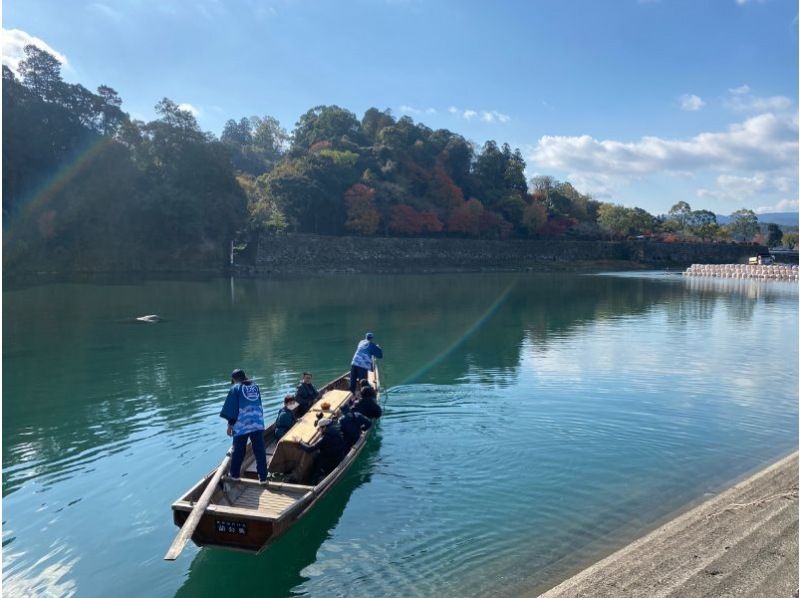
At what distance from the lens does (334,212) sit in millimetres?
79125

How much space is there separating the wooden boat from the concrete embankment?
259 feet

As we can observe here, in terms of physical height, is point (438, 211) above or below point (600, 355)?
above

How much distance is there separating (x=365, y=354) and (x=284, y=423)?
418cm

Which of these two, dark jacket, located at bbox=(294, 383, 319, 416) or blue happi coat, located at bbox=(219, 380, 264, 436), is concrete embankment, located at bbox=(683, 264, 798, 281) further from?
blue happi coat, located at bbox=(219, 380, 264, 436)

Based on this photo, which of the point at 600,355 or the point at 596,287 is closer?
the point at 600,355

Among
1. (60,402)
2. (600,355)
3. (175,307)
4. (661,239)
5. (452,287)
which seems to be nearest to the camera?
(60,402)

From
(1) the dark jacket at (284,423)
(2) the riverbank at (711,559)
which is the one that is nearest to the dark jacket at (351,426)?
(1) the dark jacket at (284,423)

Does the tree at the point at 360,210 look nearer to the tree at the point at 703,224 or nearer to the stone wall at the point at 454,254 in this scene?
the stone wall at the point at 454,254

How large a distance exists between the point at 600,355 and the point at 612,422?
8.91m

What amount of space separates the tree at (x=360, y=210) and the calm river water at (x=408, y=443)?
158 ft

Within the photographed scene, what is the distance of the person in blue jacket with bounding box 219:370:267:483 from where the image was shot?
8.88 metres

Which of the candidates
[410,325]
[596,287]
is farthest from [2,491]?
[596,287]

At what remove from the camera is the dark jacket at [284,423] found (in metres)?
11.0

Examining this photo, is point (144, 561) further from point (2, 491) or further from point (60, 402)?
point (60, 402)
